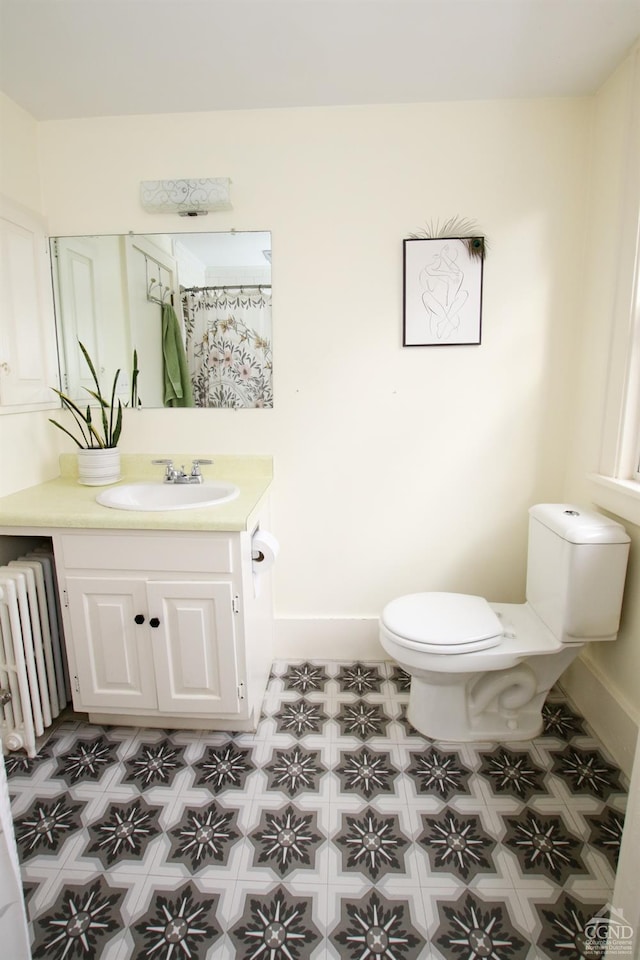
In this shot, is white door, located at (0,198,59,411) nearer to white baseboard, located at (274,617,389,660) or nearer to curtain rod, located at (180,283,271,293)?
curtain rod, located at (180,283,271,293)

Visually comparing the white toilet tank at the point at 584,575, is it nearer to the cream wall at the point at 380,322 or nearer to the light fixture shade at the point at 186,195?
the cream wall at the point at 380,322

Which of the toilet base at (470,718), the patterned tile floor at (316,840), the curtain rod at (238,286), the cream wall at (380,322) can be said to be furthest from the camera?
the curtain rod at (238,286)

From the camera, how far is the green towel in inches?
79.9

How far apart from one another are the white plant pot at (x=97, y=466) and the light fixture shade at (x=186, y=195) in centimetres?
97

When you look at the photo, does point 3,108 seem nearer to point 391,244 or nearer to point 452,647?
point 391,244

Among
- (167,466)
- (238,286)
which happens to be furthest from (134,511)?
(238,286)

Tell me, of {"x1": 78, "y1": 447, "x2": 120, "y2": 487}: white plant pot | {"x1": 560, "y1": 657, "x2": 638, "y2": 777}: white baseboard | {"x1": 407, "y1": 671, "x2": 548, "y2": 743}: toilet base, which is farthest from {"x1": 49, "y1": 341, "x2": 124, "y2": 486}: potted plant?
{"x1": 560, "y1": 657, "x2": 638, "y2": 777}: white baseboard

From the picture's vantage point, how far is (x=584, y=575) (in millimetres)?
1612

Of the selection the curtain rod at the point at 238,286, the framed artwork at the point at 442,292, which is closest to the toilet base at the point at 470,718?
the framed artwork at the point at 442,292

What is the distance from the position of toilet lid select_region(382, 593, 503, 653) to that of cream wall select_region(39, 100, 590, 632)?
0.34m

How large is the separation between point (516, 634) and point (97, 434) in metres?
1.78

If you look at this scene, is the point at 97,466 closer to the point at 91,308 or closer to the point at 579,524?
the point at 91,308

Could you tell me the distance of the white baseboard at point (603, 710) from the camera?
1600 millimetres

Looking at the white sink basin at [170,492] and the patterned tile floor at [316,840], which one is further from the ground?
the white sink basin at [170,492]
